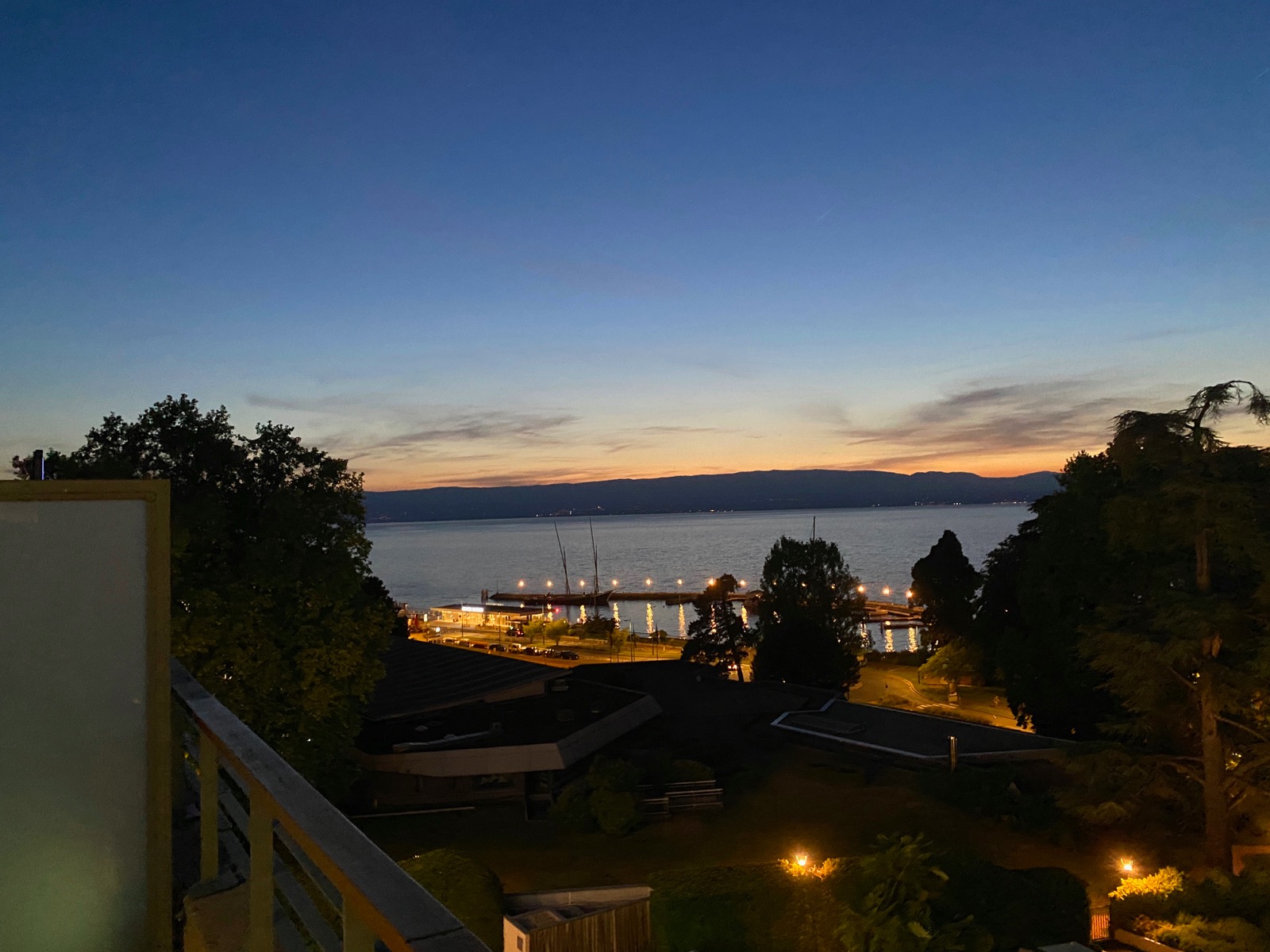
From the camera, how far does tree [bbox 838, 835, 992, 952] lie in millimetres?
9977

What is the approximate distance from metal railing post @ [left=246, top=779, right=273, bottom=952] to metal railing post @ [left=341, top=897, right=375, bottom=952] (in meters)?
0.58

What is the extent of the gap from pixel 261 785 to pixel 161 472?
15.5 meters

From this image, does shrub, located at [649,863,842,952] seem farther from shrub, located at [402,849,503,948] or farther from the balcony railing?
the balcony railing

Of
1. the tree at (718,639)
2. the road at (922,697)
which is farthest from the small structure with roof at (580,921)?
the tree at (718,639)

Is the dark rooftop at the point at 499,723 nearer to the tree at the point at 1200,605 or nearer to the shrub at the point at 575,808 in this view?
the shrub at the point at 575,808

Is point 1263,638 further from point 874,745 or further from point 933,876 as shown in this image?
point 874,745

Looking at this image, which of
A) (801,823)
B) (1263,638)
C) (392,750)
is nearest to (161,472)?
(392,750)

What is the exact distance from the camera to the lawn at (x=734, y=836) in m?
14.3

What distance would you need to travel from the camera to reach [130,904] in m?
3.20

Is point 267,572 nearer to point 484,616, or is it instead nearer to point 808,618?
point 808,618

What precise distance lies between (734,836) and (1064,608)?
12.5 meters

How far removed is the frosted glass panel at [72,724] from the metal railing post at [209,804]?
414mm

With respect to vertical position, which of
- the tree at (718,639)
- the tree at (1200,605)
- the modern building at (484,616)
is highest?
the tree at (1200,605)

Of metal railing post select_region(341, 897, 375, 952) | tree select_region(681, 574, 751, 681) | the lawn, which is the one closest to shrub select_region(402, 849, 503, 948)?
the lawn
